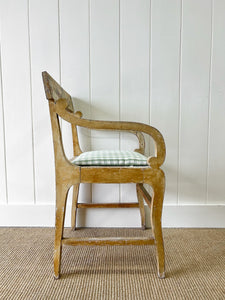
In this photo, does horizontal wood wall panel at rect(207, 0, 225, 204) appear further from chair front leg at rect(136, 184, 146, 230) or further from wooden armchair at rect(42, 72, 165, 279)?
wooden armchair at rect(42, 72, 165, 279)

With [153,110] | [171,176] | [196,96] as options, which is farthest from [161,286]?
[196,96]

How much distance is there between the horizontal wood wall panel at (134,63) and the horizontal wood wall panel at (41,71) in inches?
14.6

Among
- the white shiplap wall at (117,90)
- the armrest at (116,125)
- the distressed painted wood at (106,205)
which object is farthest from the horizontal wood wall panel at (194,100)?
the armrest at (116,125)

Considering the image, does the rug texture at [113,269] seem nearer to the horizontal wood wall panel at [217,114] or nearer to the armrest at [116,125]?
the horizontal wood wall panel at [217,114]

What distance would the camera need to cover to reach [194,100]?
127cm

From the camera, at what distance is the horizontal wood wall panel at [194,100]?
4.02ft

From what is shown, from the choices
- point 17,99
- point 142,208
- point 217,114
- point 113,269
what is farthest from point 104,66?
point 113,269

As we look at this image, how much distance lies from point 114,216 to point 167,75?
86 centimetres

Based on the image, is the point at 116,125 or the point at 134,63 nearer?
the point at 116,125

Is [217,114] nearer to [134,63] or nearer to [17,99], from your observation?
[134,63]

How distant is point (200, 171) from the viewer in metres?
1.30

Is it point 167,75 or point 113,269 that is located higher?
point 167,75

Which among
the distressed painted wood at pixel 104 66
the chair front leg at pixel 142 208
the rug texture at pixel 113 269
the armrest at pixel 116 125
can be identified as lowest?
the rug texture at pixel 113 269

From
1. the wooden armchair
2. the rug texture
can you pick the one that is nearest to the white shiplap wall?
the rug texture
